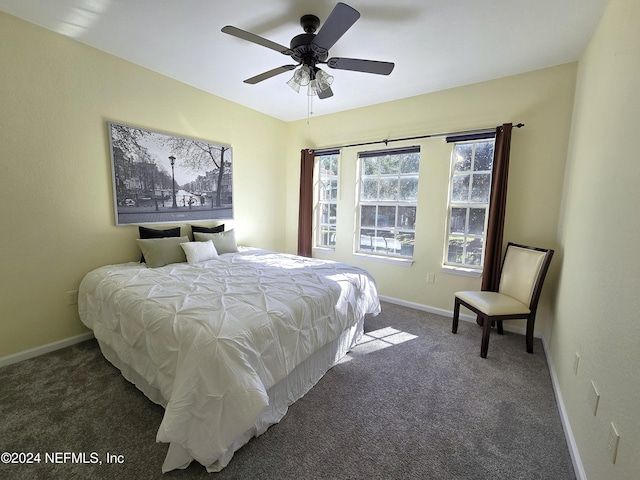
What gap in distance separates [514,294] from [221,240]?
329 centimetres

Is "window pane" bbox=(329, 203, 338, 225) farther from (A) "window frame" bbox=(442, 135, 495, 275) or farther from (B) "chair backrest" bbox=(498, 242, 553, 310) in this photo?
(B) "chair backrest" bbox=(498, 242, 553, 310)

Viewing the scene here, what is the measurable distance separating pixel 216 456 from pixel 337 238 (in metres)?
3.22

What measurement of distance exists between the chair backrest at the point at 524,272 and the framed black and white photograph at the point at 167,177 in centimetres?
350

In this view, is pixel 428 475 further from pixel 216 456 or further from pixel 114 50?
pixel 114 50

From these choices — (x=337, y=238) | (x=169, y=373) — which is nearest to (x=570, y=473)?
(x=169, y=373)

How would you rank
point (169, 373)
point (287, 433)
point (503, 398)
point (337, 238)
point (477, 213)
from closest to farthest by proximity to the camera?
1. point (169, 373)
2. point (287, 433)
3. point (503, 398)
4. point (477, 213)
5. point (337, 238)

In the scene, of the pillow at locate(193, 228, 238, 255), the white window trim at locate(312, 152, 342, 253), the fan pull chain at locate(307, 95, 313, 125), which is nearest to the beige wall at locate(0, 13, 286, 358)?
the pillow at locate(193, 228, 238, 255)

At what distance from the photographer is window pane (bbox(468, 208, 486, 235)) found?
10.3ft

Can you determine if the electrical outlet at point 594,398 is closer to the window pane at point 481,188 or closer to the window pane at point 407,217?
the window pane at point 481,188

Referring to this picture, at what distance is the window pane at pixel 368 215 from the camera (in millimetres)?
3943

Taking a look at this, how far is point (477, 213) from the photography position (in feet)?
10.3

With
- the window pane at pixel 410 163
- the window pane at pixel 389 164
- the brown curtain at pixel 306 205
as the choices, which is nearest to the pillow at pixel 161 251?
the brown curtain at pixel 306 205

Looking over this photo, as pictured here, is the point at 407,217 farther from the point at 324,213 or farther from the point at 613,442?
the point at 613,442

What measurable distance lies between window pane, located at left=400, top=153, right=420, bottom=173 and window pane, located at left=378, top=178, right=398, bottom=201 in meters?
0.19
